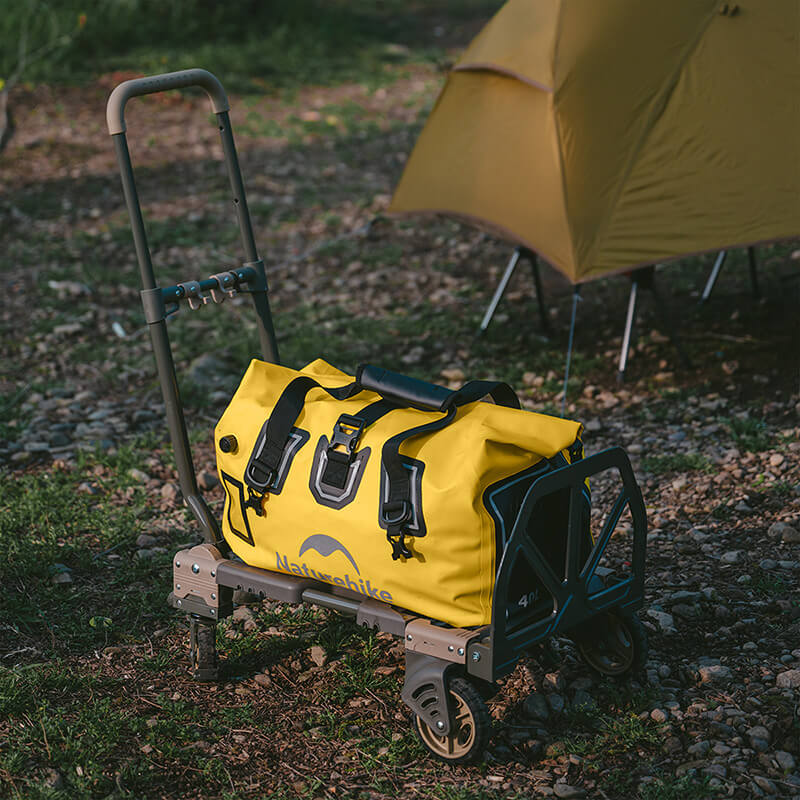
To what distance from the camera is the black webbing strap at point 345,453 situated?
10.9ft

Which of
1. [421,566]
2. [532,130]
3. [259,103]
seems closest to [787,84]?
[532,130]

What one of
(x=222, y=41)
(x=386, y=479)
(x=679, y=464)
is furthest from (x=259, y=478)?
(x=222, y=41)

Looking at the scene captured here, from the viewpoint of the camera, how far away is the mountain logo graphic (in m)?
3.30

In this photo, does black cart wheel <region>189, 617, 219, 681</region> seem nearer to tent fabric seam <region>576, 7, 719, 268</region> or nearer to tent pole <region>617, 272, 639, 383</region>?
tent fabric seam <region>576, 7, 719, 268</region>

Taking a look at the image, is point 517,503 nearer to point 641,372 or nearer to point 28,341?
point 641,372

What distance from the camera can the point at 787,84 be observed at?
235 inches

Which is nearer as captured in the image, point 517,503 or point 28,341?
point 517,503

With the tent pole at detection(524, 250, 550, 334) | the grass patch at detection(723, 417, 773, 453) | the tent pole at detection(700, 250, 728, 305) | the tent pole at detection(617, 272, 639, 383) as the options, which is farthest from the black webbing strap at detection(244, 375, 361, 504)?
the tent pole at detection(700, 250, 728, 305)

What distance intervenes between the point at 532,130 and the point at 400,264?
97.3 inches

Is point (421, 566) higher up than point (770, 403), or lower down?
higher up

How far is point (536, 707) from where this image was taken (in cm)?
→ 353

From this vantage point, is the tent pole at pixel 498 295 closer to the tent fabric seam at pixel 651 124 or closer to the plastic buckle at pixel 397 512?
the tent fabric seam at pixel 651 124

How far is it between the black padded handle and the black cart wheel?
3.53ft

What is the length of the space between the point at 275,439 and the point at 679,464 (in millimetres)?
2670
